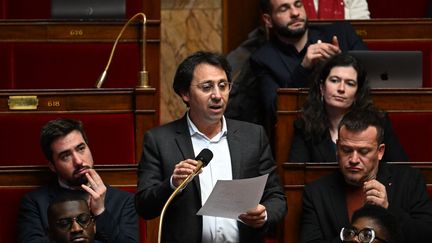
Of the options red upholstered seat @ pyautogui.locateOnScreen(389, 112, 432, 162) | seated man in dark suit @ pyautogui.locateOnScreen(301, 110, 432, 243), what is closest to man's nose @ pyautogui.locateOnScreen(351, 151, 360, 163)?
seated man in dark suit @ pyautogui.locateOnScreen(301, 110, 432, 243)

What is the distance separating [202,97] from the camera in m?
1.44

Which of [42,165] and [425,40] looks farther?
[425,40]

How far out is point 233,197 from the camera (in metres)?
1.31

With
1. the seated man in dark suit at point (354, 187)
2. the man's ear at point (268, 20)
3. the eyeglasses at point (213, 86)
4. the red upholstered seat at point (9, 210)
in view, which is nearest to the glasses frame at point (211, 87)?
the eyeglasses at point (213, 86)

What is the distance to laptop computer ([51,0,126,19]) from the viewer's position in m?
1.94

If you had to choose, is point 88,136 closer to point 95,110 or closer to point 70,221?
point 95,110

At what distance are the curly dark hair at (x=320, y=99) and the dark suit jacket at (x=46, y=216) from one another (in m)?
0.28

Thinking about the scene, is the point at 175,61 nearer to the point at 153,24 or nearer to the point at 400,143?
the point at 153,24

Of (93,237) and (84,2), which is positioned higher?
(84,2)

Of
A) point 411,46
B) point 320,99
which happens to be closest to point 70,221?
point 320,99

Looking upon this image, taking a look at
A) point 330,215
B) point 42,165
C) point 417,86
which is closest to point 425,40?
point 417,86

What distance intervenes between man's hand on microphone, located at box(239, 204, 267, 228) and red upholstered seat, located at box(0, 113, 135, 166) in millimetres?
356

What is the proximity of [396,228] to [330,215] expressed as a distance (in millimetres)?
125

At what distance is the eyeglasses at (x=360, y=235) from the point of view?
1.35 meters
